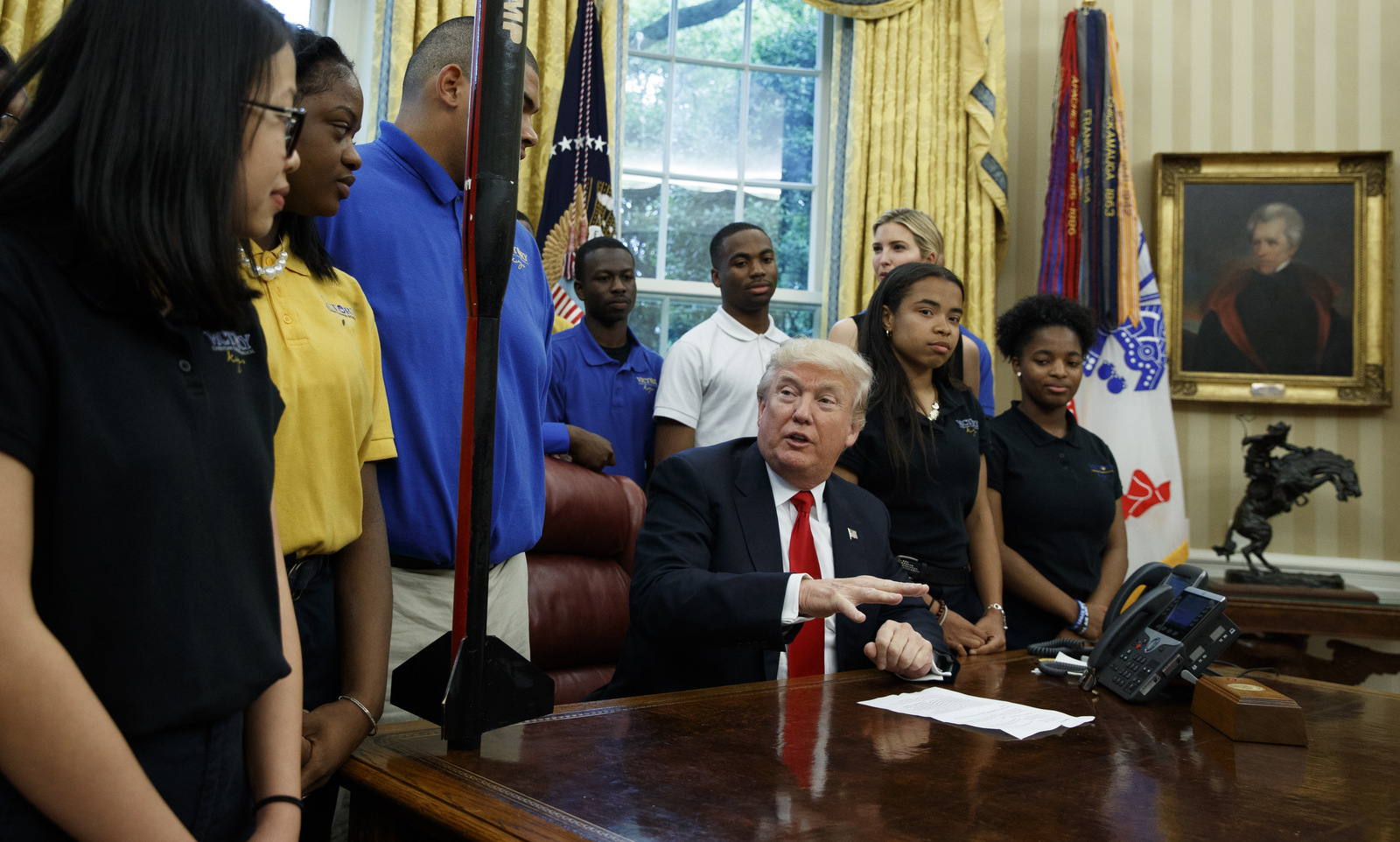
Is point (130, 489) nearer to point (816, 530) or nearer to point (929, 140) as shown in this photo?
point (816, 530)

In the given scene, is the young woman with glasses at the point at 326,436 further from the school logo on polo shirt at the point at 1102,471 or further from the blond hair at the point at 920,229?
the blond hair at the point at 920,229

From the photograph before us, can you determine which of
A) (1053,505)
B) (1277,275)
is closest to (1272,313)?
(1277,275)

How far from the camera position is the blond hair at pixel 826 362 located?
1971 mm

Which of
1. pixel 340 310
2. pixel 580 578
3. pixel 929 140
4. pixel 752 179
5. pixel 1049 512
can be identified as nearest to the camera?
pixel 340 310

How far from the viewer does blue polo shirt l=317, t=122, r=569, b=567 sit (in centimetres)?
146

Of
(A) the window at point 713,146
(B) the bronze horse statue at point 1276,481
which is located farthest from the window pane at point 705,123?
(B) the bronze horse statue at point 1276,481

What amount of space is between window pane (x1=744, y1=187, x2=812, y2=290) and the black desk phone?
313 cm

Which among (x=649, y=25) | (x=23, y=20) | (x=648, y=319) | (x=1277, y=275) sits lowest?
(x=648, y=319)

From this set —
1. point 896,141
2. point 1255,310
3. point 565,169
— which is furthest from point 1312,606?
point 565,169

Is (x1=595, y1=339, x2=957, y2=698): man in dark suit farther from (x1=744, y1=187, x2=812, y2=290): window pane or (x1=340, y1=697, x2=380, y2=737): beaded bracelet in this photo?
(x1=744, y1=187, x2=812, y2=290): window pane

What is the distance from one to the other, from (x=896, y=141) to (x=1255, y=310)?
1805mm

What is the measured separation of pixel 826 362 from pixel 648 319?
269 centimetres

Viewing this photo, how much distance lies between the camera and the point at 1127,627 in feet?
5.81

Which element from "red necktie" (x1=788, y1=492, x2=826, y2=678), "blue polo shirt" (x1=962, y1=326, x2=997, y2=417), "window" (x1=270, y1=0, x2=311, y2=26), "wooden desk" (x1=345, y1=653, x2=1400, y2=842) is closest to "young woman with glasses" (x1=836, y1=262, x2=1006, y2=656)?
"red necktie" (x1=788, y1=492, x2=826, y2=678)
